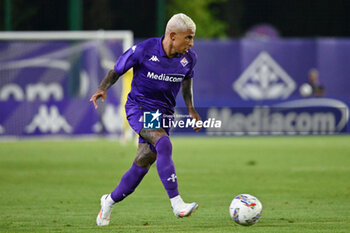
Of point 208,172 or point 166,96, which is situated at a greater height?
point 166,96

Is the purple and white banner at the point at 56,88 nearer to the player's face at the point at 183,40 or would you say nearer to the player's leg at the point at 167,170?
the player's face at the point at 183,40

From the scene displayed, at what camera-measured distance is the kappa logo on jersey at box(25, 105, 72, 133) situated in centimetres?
2184

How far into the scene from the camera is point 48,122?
21969 millimetres

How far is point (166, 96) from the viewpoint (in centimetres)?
777

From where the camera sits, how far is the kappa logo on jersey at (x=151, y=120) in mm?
7605

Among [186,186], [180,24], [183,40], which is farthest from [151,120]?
[186,186]

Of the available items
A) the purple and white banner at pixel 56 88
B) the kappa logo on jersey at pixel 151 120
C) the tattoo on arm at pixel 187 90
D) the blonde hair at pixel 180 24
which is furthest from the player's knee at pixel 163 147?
the purple and white banner at pixel 56 88

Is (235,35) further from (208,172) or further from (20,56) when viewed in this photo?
(208,172)

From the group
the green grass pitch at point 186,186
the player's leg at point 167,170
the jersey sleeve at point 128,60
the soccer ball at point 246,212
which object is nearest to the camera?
the player's leg at point 167,170

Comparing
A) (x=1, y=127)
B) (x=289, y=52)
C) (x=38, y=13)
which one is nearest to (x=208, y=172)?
(x=1, y=127)

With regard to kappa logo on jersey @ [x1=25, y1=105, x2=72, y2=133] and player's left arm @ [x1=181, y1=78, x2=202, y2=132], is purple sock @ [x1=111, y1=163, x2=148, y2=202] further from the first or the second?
kappa logo on jersey @ [x1=25, y1=105, x2=72, y2=133]

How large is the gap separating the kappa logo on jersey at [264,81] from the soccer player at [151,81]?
17943 mm

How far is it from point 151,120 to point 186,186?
4407 millimetres

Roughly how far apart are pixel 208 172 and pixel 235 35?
817 inches
